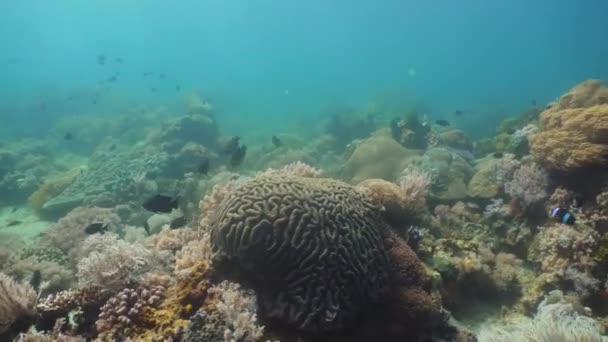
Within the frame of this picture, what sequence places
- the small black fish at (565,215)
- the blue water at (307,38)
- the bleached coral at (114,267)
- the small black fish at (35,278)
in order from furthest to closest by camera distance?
the blue water at (307,38) → the small black fish at (35,278) → the small black fish at (565,215) → the bleached coral at (114,267)

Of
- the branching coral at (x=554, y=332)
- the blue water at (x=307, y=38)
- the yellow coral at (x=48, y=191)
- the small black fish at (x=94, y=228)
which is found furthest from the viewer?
the blue water at (x=307, y=38)

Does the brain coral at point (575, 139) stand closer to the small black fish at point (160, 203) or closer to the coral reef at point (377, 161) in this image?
the coral reef at point (377, 161)

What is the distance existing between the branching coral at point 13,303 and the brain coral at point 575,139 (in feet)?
27.3

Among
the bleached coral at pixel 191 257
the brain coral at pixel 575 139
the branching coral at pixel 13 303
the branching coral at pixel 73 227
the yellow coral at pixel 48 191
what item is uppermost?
the brain coral at pixel 575 139

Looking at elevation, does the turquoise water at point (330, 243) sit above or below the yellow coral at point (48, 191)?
above

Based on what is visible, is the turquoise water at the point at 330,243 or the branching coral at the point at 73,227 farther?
the branching coral at the point at 73,227

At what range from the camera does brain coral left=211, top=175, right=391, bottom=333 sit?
4.51 metres

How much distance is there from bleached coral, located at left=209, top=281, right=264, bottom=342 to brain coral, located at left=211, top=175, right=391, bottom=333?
0.42 m

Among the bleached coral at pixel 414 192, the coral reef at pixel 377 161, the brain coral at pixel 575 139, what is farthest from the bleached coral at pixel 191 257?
the coral reef at pixel 377 161

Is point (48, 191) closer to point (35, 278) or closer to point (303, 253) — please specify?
point (35, 278)

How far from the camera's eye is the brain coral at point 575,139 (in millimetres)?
6762

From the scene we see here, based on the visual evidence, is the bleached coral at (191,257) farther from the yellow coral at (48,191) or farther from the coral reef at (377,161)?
the yellow coral at (48,191)

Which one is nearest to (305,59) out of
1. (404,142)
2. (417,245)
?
(404,142)

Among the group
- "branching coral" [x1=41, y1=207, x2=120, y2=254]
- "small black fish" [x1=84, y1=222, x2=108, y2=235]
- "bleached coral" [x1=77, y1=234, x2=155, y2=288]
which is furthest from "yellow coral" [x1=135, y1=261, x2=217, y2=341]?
"branching coral" [x1=41, y1=207, x2=120, y2=254]
